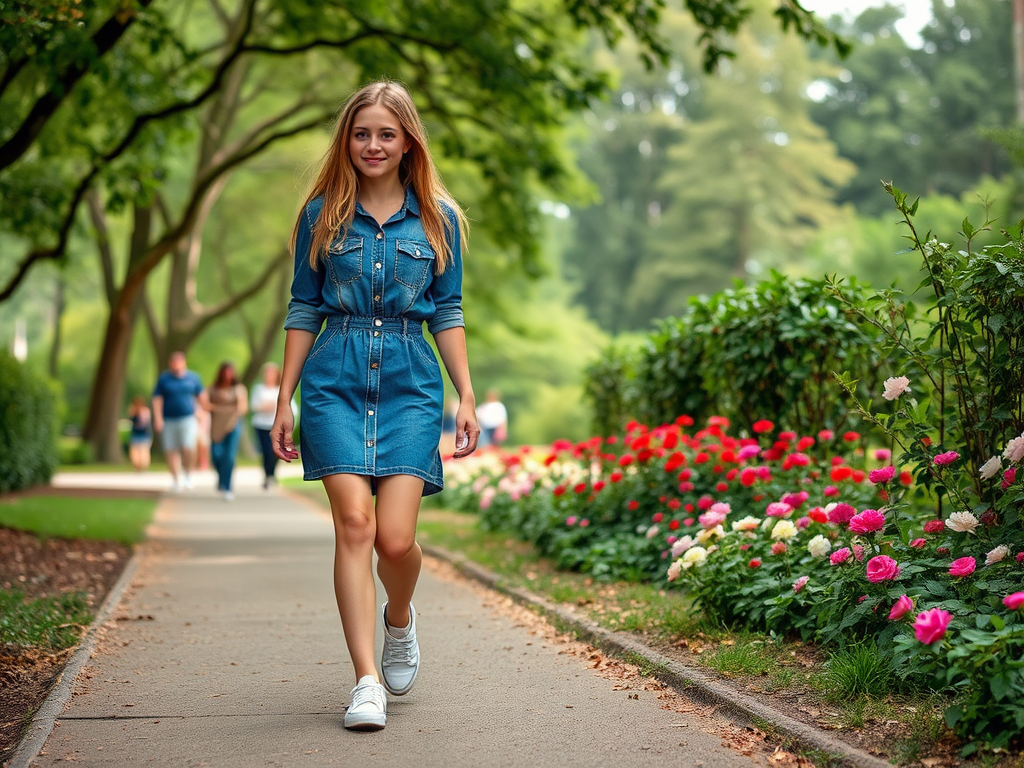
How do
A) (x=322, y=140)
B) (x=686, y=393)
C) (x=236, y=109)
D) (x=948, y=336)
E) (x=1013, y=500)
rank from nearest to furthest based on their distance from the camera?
(x=1013, y=500) < (x=948, y=336) < (x=686, y=393) < (x=236, y=109) < (x=322, y=140)

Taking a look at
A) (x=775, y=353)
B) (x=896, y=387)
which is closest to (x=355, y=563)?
(x=896, y=387)

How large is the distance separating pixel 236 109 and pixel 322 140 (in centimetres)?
307

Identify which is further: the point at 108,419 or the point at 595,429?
the point at 108,419

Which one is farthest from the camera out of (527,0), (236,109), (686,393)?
(236,109)

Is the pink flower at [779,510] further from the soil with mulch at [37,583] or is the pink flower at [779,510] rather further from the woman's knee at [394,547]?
the soil with mulch at [37,583]

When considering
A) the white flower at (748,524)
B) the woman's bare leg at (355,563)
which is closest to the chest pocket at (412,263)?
the woman's bare leg at (355,563)

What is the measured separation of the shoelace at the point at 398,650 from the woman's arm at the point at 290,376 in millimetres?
830

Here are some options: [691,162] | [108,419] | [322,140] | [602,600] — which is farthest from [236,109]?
[691,162]

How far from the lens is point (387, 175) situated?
453cm

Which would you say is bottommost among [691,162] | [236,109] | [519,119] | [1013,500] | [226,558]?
[226,558]

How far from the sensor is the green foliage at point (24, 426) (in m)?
14.9

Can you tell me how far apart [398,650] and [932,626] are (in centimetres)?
200

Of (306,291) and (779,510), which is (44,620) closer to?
(306,291)

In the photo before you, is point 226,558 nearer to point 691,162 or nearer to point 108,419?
point 108,419
